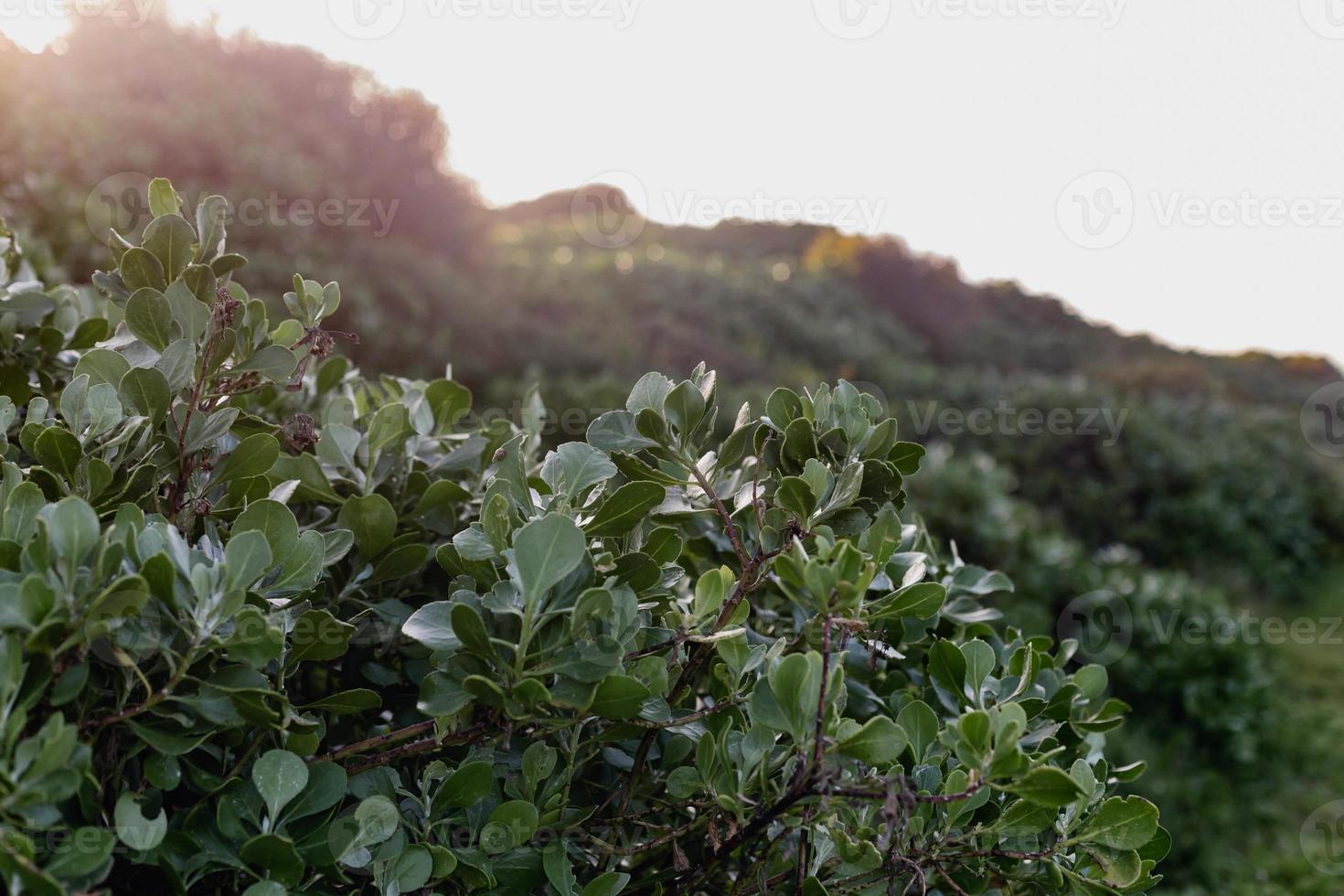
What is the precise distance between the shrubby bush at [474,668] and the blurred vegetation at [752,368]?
6.39 feet

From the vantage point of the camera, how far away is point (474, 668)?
0.83m

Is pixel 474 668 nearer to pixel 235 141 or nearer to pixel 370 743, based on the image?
pixel 370 743

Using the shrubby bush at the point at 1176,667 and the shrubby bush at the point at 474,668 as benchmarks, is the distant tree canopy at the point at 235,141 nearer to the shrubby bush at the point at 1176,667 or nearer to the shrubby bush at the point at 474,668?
the shrubby bush at the point at 474,668

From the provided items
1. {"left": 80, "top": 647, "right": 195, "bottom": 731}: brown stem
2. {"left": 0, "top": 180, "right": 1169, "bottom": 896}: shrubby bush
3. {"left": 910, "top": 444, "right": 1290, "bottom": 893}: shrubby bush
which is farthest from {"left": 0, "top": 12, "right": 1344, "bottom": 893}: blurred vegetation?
{"left": 80, "top": 647, "right": 195, "bottom": 731}: brown stem

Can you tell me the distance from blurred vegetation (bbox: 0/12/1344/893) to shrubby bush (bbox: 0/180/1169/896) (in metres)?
1.95

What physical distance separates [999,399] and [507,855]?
11341mm

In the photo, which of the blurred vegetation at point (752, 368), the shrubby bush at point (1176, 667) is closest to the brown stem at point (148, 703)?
the blurred vegetation at point (752, 368)

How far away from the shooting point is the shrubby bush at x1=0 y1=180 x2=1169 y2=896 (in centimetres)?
73

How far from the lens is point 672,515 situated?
1042 mm

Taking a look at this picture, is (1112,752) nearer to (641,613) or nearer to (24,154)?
(641,613)

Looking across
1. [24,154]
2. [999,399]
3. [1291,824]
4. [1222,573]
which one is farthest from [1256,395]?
[24,154]

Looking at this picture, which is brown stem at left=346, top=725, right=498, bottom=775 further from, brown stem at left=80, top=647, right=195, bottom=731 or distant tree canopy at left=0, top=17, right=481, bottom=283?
distant tree canopy at left=0, top=17, right=481, bottom=283

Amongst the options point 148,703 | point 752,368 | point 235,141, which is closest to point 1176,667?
point 752,368

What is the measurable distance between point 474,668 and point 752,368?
9.77 meters
